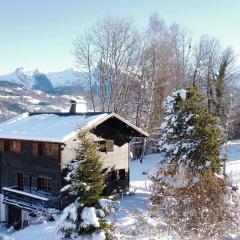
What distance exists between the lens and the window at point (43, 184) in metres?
27.6

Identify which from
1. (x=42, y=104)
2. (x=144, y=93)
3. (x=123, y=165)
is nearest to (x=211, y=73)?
(x=144, y=93)

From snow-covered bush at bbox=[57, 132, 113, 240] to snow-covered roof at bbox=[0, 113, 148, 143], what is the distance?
5513 millimetres

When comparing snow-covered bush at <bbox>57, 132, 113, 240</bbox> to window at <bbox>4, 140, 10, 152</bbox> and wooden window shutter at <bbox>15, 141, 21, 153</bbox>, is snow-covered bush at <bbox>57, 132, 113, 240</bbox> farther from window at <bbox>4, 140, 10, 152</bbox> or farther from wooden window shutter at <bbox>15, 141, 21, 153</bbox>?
window at <bbox>4, 140, 10, 152</bbox>

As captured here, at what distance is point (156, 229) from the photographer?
20156 mm

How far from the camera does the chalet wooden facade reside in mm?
26266

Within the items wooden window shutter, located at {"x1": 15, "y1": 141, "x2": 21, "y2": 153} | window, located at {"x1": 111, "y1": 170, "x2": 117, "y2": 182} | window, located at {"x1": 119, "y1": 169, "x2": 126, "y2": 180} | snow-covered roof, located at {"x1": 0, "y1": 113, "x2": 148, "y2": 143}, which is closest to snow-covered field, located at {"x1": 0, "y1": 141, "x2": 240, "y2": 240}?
window, located at {"x1": 119, "y1": 169, "x2": 126, "y2": 180}

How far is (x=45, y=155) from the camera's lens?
89.7 ft

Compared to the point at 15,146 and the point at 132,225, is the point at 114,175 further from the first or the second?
the point at 132,225

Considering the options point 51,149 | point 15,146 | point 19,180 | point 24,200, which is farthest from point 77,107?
point 24,200

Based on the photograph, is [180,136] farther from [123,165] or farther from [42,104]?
[42,104]

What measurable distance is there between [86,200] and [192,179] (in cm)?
637

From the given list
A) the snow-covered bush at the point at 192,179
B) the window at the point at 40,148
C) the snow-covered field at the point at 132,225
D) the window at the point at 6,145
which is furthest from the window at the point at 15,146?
the snow-covered bush at the point at 192,179

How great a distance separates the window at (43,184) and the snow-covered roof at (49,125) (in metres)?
3.21

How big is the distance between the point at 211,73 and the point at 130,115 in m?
13.6
